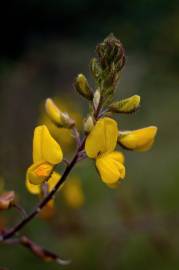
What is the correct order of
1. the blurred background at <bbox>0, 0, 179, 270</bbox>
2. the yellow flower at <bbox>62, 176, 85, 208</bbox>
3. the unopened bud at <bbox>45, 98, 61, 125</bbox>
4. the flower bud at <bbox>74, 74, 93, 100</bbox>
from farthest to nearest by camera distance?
the blurred background at <bbox>0, 0, 179, 270</bbox> < the yellow flower at <bbox>62, 176, 85, 208</bbox> < the unopened bud at <bbox>45, 98, 61, 125</bbox> < the flower bud at <bbox>74, 74, 93, 100</bbox>

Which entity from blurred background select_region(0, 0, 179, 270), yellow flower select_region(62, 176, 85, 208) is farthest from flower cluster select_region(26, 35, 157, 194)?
yellow flower select_region(62, 176, 85, 208)

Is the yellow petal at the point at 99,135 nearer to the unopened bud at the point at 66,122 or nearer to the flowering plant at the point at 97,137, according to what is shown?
the flowering plant at the point at 97,137

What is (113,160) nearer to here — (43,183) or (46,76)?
(43,183)

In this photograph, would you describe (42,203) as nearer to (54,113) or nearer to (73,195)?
(54,113)

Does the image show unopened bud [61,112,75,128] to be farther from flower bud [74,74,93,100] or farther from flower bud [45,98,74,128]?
flower bud [74,74,93,100]

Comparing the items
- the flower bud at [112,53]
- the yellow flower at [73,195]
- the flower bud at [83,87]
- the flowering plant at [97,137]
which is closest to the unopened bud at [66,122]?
the flowering plant at [97,137]

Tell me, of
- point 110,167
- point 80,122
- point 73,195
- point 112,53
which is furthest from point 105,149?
point 80,122
